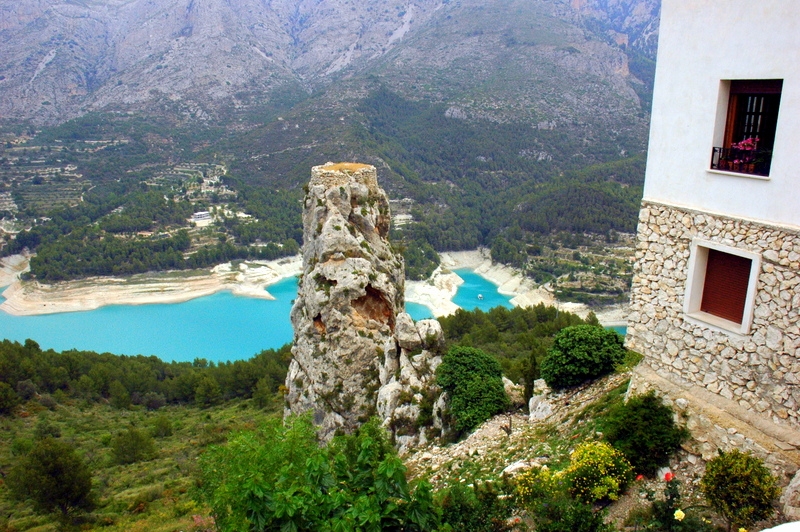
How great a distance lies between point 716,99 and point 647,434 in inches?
189

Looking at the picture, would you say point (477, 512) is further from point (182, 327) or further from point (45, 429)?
point (182, 327)

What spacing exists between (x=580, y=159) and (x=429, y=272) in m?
42.2

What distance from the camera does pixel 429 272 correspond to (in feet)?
223

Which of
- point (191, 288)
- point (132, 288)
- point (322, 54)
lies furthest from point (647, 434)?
point (322, 54)

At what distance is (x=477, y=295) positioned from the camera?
211 ft

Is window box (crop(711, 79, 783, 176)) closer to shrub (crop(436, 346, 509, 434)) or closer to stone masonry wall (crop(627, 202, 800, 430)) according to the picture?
stone masonry wall (crop(627, 202, 800, 430))

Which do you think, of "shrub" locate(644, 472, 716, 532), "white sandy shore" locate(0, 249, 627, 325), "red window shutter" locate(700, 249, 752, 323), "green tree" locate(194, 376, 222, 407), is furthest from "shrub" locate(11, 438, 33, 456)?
"white sandy shore" locate(0, 249, 627, 325)

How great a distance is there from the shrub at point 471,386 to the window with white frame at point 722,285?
273 inches

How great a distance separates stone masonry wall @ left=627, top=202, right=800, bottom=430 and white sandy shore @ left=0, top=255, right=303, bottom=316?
5755 cm

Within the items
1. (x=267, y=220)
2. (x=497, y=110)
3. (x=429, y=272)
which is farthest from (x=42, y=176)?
(x=497, y=110)

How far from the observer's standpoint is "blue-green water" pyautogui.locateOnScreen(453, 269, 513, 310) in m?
61.0

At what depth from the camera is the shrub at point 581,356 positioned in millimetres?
12891

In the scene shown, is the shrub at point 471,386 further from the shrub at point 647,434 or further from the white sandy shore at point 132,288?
the white sandy shore at point 132,288

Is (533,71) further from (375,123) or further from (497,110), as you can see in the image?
(375,123)
